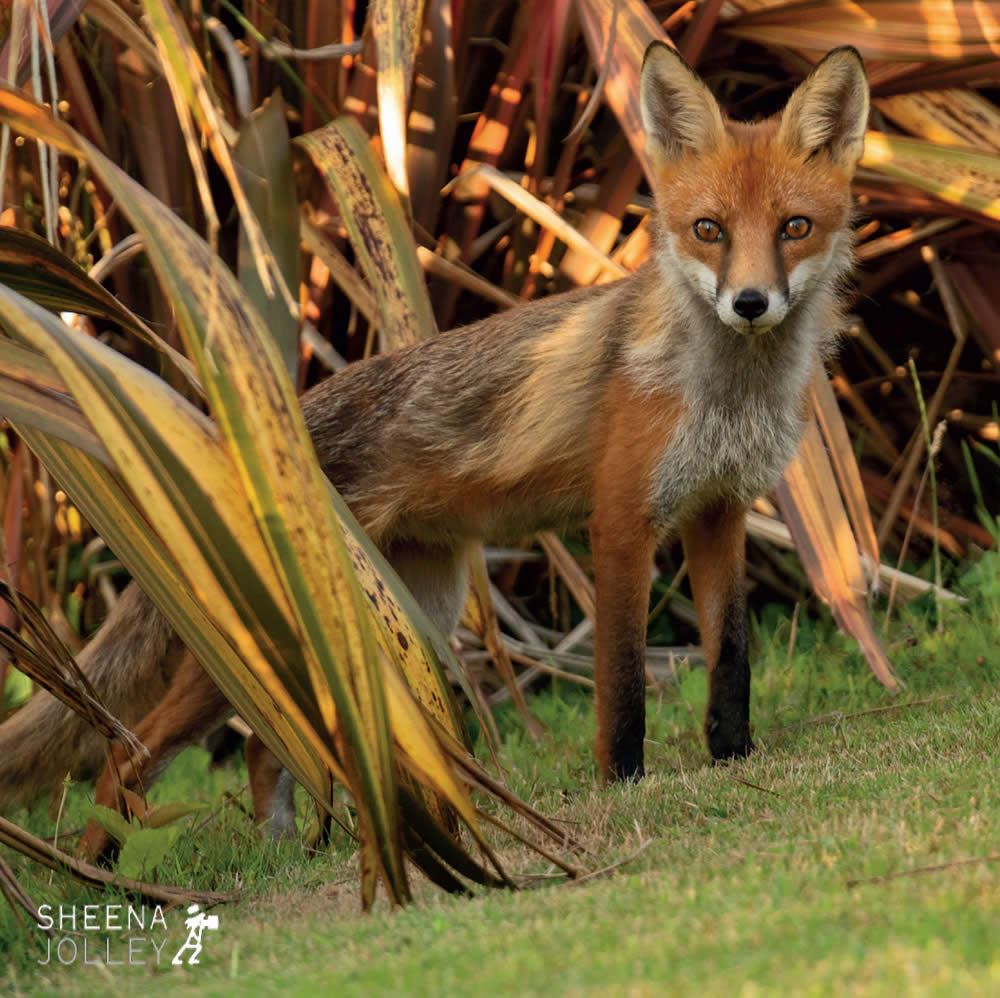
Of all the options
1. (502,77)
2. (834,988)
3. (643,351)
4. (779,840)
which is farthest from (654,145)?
(834,988)

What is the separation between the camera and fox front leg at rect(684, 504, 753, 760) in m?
3.49

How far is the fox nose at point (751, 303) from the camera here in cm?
308

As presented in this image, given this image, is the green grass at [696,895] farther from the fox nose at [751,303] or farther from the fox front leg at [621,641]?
the fox nose at [751,303]

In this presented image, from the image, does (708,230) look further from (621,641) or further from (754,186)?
(621,641)

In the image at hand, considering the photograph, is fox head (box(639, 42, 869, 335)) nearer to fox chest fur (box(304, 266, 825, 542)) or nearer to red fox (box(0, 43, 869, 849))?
red fox (box(0, 43, 869, 849))

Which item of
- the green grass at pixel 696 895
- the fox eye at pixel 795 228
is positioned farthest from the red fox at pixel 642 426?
the green grass at pixel 696 895

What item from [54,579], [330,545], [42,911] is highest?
[330,545]

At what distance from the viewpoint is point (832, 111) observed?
342cm

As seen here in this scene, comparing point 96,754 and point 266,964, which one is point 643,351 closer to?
point 96,754

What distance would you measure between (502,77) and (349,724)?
350cm

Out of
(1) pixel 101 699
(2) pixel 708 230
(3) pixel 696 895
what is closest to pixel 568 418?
(2) pixel 708 230

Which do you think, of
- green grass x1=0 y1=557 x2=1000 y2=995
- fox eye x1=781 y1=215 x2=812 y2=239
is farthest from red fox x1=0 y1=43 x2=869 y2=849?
green grass x1=0 y1=557 x2=1000 y2=995

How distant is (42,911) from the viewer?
243 centimetres

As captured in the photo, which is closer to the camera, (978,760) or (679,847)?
(679,847)
